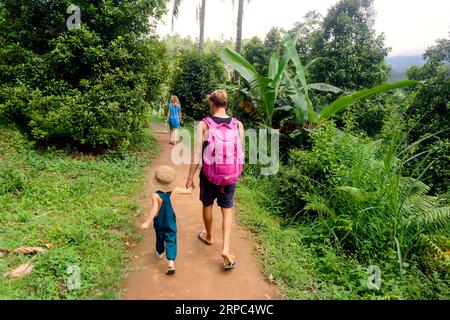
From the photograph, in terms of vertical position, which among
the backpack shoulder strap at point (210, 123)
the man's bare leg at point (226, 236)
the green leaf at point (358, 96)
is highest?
the green leaf at point (358, 96)

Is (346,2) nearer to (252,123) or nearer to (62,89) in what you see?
(252,123)

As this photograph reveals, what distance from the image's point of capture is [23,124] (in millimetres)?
7039

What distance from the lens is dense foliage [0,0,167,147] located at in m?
6.46

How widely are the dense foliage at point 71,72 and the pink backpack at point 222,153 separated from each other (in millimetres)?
3990

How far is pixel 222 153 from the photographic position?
3262mm

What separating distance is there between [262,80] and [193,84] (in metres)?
6.70

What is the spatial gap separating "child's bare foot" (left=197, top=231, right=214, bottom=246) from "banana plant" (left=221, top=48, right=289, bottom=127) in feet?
11.5

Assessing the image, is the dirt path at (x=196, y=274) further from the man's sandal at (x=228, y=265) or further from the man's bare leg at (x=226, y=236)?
the man's bare leg at (x=226, y=236)

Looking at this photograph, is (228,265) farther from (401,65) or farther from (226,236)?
(401,65)

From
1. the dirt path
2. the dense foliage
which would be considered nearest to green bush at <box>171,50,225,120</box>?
the dense foliage

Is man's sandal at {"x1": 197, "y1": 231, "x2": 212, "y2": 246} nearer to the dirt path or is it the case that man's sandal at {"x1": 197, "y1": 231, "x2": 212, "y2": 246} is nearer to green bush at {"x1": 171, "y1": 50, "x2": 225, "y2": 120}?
the dirt path

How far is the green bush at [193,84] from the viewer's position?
497 inches

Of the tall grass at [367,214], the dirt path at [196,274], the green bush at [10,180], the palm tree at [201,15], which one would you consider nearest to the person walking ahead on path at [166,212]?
the dirt path at [196,274]

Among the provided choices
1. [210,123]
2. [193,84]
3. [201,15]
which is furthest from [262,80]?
[201,15]
